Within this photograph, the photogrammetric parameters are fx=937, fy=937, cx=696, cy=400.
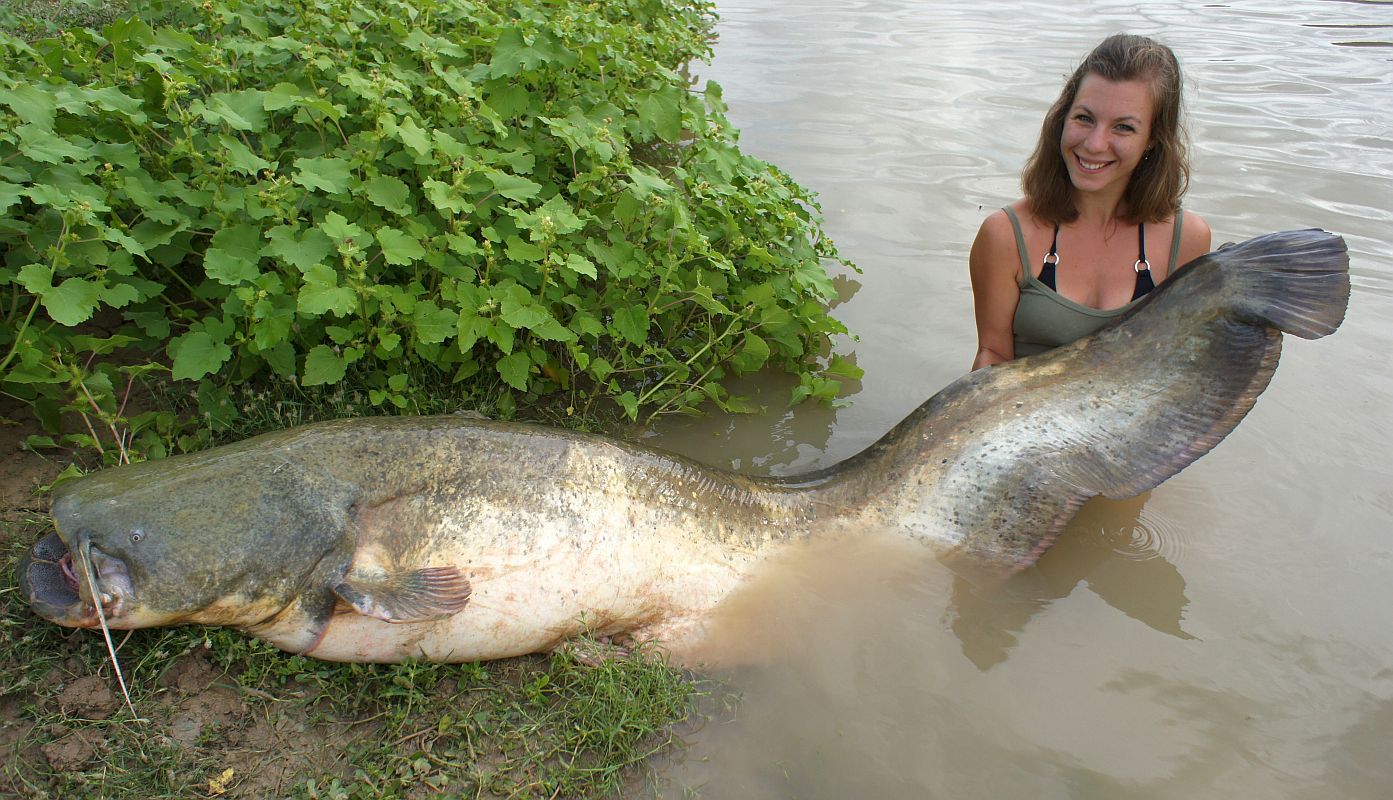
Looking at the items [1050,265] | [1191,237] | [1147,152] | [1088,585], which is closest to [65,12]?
[1050,265]

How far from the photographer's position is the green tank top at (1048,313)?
11.3 feet

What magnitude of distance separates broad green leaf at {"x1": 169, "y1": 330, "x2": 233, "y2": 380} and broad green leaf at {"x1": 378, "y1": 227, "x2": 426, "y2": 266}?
0.59 meters

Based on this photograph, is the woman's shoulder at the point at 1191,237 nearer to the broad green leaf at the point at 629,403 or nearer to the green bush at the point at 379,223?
the green bush at the point at 379,223

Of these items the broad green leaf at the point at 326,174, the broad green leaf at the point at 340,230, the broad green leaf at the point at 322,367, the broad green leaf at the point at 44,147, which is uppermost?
the broad green leaf at the point at 44,147

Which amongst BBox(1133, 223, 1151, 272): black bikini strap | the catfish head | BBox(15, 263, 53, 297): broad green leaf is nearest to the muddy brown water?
BBox(1133, 223, 1151, 272): black bikini strap

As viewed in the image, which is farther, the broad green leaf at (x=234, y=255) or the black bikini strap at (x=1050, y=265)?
the black bikini strap at (x=1050, y=265)

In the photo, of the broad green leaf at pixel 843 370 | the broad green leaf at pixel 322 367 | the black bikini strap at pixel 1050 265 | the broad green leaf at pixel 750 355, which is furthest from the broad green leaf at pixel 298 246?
the black bikini strap at pixel 1050 265

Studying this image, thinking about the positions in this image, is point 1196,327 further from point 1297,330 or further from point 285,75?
point 285,75

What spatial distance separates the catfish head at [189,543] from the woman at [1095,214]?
2517 mm

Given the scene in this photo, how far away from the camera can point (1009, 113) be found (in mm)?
7672

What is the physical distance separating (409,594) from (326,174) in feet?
4.72

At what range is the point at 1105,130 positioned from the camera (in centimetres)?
329

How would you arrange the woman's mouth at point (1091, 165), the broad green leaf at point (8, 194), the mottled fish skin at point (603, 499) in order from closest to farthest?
the mottled fish skin at point (603, 499), the broad green leaf at point (8, 194), the woman's mouth at point (1091, 165)

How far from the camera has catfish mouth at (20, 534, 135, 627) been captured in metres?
2.24
